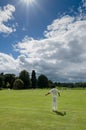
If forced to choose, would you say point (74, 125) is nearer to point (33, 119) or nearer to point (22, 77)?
point (33, 119)

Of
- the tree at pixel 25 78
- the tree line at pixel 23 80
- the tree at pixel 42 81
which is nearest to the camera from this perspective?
the tree line at pixel 23 80

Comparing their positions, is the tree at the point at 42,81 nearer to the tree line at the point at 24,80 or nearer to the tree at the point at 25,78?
the tree line at the point at 24,80

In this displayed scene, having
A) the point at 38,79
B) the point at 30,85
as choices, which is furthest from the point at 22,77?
the point at 38,79

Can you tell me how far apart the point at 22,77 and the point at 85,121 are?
140 metres

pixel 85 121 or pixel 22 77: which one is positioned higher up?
pixel 22 77

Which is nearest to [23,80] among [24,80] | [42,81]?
Result: [24,80]

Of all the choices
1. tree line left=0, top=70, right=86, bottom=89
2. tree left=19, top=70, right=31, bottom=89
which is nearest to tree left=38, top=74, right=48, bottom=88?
tree line left=0, top=70, right=86, bottom=89

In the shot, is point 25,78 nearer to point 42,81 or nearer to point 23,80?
point 23,80

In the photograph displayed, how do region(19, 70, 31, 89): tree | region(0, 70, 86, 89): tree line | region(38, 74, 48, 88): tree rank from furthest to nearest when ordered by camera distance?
region(38, 74, 48, 88): tree
region(19, 70, 31, 89): tree
region(0, 70, 86, 89): tree line

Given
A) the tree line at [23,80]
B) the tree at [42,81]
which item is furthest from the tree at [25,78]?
the tree at [42,81]

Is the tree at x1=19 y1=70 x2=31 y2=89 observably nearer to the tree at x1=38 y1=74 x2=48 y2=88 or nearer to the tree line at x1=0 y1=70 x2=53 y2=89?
the tree line at x1=0 y1=70 x2=53 y2=89

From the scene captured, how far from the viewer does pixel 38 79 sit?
17012 centimetres

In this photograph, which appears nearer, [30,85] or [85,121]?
[85,121]

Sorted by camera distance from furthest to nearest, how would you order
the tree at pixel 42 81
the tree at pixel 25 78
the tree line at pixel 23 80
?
the tree at pixel 42 81 → the tree at pixel 25 78 → the tree line at pixel 23 80
